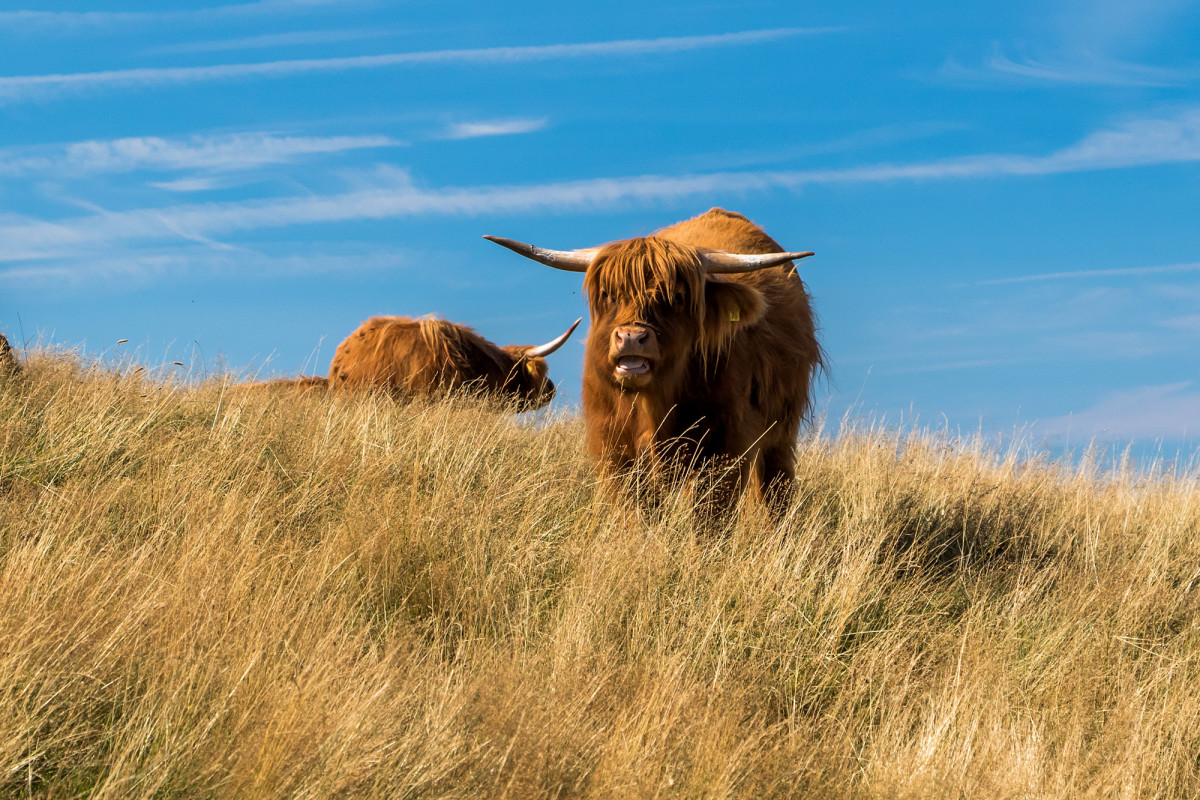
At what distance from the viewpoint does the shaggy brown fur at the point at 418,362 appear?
10359 millimetres

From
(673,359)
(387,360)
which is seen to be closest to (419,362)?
(387,360)

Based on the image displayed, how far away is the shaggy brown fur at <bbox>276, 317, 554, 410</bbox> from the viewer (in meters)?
10.4

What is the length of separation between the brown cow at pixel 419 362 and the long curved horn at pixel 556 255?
12.5ft

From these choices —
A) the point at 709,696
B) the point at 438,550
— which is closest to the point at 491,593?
the point at 438,550

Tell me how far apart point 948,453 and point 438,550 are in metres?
7.10

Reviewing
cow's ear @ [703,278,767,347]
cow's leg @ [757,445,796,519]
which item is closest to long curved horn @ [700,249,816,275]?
cow's ear @ [703,278,767,347]

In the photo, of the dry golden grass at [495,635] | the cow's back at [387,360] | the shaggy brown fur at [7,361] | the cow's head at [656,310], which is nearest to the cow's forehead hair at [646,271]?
the cow's head at [656,310]

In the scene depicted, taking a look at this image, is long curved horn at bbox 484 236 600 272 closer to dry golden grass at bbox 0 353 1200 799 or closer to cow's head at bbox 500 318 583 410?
dry golden grass at bbox 0 353 1200 799

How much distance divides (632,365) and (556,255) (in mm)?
1225

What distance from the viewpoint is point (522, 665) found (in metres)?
3.47

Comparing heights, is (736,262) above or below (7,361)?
above

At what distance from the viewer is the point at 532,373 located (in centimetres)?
1241

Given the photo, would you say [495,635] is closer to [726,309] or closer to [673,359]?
[673,359]

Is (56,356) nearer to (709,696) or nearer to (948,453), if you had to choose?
(709,696)
